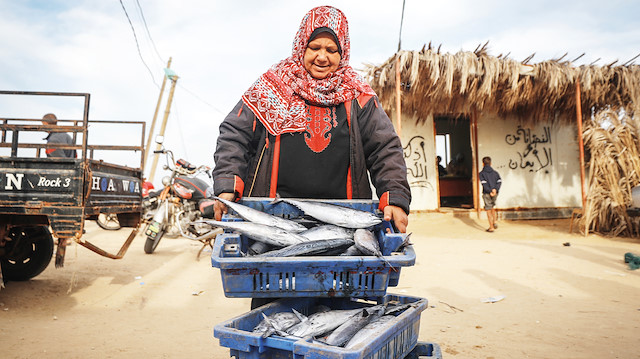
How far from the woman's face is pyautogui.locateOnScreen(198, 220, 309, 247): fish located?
40.5 inches

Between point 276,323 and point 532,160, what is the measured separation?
1169 centimetres

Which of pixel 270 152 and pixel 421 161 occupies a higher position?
pixel 421 161

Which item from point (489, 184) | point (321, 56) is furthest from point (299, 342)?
point (489, 184)

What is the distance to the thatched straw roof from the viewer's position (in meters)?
8.91

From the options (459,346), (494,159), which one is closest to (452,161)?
(494,159)

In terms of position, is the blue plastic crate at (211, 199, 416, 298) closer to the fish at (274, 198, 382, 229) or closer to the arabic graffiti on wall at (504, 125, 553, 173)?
the fish at (274, 198, 382, 229)

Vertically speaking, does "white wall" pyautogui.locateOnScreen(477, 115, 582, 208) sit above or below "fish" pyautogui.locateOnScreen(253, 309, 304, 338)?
above

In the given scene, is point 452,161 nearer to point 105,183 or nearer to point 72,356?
point 105,183

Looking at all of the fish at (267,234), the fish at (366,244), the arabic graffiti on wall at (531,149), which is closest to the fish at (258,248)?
the fish at (267,234)

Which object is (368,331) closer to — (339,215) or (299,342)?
(299,342)

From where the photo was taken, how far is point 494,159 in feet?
36.8

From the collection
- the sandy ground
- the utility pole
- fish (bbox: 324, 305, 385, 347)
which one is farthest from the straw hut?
the utility pole

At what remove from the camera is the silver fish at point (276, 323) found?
4.72 feet

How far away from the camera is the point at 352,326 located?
4.97ft
